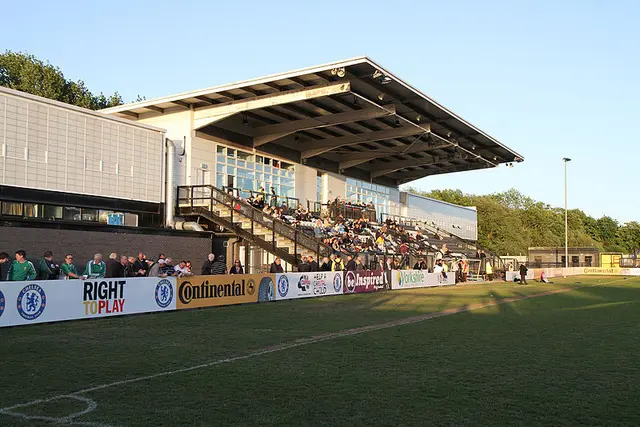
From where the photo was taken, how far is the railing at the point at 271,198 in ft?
117

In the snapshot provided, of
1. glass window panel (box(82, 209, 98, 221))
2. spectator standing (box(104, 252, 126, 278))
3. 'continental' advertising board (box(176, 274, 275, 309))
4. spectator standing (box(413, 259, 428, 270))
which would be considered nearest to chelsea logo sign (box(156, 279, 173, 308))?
'continental' advertising board (box(176, 274, 275, 309))

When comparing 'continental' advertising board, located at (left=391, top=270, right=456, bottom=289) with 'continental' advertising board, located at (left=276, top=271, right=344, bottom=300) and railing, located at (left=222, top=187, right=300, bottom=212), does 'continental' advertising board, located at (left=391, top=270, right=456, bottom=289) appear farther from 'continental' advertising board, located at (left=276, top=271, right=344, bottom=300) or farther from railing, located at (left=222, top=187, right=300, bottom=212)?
railing, located at (left=222, top=187, right=300, bottom=212)

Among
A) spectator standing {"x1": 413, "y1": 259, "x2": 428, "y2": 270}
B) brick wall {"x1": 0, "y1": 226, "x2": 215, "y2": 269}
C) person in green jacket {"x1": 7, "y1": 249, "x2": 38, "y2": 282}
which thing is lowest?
spectator standing {"x1": 413, "y1": 259, "x2": 428, "y2": 270}

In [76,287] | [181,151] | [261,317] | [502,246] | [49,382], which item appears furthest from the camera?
[502,246]

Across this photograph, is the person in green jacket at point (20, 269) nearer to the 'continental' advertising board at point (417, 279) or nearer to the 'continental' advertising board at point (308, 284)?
the 'continental' advertising board at point (308, 284)

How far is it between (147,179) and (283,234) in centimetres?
707

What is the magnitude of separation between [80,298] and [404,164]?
37.9 meters

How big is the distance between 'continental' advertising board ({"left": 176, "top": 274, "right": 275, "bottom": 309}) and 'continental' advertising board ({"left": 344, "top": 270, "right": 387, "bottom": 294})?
5.58 meters

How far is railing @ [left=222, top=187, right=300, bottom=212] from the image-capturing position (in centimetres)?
3574

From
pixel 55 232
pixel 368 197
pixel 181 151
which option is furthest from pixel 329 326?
pixel 368 197

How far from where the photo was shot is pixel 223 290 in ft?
65.7

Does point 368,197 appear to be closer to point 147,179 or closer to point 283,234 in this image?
point 283,234

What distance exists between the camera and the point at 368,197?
5128 cm

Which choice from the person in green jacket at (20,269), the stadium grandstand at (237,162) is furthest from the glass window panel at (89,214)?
the person in green jacket at (20,269)
